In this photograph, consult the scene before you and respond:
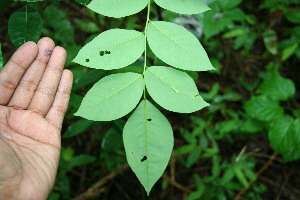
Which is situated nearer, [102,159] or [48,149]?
[48,149]

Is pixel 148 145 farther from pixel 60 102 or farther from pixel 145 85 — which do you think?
pixel 60 102

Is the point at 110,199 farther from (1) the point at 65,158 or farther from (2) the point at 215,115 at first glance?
(2) the point at 215,115

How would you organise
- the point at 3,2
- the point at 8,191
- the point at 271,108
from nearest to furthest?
the point at 8,191 → the point at 3,2 → the point at 271,108

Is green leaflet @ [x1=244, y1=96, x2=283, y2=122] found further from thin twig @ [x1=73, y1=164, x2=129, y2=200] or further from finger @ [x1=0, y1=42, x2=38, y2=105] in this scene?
finger @ [x1=0, y1=42, x2=38, y2=105]

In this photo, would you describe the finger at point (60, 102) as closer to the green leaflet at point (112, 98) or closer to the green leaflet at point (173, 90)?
the green leaflet at point (112, 98)

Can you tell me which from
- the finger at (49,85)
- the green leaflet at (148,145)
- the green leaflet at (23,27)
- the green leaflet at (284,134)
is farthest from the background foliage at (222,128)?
the green leaflet at (148,145)

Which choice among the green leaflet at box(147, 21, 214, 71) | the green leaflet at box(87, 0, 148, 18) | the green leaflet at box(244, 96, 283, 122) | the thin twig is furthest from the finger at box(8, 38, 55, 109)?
the green leaflet at box(244, 96, 283, 122)

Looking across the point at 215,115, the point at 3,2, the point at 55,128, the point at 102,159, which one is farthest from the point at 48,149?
the point at 215,115
